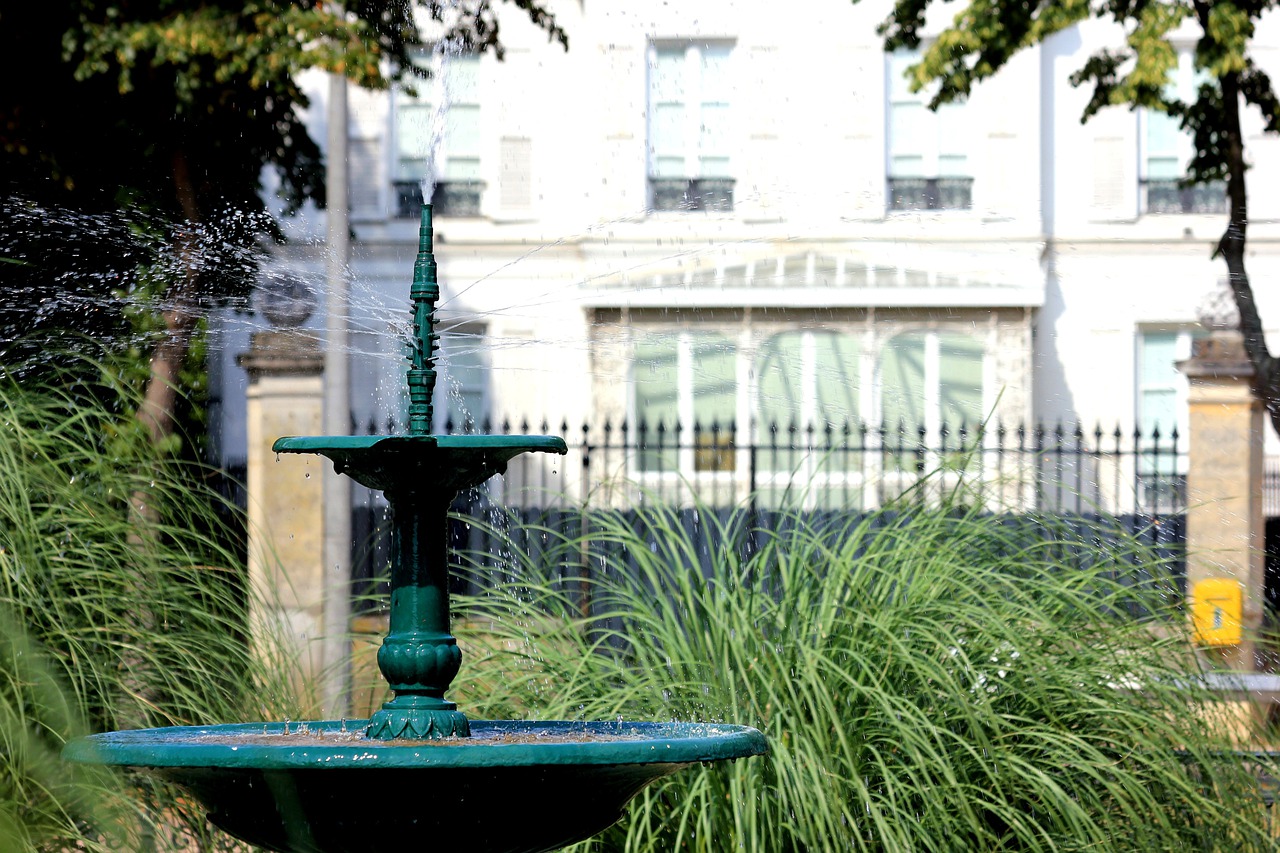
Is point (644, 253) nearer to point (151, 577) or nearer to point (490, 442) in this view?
point (151, 577)

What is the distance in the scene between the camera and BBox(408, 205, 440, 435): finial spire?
3559mm

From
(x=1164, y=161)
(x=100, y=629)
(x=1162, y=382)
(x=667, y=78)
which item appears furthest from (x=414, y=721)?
(x=1164, y=161)

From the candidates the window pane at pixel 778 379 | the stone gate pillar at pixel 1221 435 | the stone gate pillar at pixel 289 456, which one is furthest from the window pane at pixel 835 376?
the stone gate pillar at pixel 289 456

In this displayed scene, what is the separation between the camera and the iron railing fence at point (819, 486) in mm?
5734

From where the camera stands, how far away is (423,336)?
3566 millimetres

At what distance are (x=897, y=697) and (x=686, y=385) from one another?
17445 mm

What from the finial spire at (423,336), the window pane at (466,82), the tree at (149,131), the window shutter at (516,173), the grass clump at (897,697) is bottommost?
the grass clump at (897,697)

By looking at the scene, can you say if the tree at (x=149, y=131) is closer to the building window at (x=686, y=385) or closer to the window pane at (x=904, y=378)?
the building window at (x=686, y=385)

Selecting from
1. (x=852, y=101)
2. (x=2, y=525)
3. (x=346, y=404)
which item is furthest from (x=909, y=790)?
(x=852, y=101)

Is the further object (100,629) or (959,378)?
(959,378)

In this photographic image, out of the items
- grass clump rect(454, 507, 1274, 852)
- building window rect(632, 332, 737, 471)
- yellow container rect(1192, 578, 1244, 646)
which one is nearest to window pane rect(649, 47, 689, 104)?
building window rect(632, 332, 737, 471)

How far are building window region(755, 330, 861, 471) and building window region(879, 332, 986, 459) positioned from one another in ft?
1.69

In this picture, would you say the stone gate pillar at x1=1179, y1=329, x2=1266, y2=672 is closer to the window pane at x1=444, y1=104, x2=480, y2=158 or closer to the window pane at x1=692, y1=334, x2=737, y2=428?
the window pane at x1=692, y1=334, x2=737, y2=428

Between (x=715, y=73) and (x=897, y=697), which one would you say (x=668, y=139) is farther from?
(x=897, y=697)
